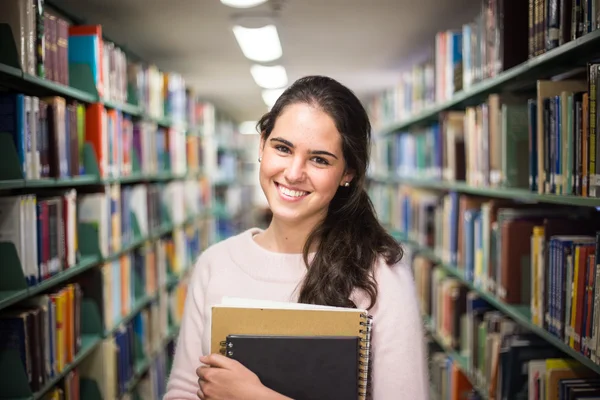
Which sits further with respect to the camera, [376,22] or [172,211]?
[172,211]

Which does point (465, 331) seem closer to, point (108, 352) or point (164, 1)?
point (108, 352)

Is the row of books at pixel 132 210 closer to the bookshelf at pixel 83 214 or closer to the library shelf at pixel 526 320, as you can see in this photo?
the bookshelf at pixel 83 214

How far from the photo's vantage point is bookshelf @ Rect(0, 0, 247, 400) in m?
2.08

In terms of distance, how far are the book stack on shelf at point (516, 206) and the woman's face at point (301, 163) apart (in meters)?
0.40

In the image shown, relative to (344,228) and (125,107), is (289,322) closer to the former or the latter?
(344,228)

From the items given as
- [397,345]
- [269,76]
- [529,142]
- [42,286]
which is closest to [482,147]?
[529,142]

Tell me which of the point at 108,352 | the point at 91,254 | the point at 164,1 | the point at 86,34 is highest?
the point at 164,1

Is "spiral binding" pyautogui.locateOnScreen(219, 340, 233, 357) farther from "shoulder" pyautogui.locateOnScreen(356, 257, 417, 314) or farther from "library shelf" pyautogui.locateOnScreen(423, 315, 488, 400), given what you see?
"library shelf" pyautogui.locateOnScreen(423, 315, 488, 400)

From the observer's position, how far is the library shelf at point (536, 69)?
1693 mm

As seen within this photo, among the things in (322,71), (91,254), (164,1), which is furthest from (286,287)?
(322,71)

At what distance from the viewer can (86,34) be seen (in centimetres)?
284

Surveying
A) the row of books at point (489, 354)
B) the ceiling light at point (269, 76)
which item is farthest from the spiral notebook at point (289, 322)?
the ceiling light at point (269, 76)

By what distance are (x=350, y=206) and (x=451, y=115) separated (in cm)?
203

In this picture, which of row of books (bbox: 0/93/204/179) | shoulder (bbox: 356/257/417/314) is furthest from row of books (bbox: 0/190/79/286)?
shoulder (bbox: 356/257/417/314)
